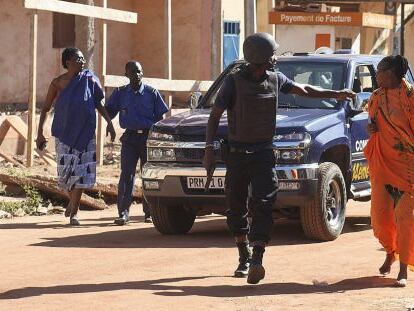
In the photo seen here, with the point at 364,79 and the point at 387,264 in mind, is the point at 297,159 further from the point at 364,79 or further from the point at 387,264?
the point at 364,79

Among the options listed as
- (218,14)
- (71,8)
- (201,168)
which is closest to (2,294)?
(201,168)

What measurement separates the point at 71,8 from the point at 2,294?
877 centimetres

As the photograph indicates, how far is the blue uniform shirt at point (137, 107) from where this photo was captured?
13.2 meters

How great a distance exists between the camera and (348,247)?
37.5ft

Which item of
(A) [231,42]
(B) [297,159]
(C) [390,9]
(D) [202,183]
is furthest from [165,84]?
(C) [390,9]

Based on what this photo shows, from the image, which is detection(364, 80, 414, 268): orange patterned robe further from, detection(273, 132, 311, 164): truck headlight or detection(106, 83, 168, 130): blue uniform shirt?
detection(106, 83, 168, 130): blue uniform shirt

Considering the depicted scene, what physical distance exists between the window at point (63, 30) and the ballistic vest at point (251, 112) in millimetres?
14832

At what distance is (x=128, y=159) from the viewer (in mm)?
13328

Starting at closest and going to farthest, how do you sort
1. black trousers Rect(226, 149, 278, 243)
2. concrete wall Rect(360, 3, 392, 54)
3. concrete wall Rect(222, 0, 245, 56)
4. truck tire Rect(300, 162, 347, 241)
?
black trousers Rect(226, 149, 278, 243) → truck tire Rect(300, 162, 347, 241) → concrete wall Rect(222, 0, 245, 56) → concrete wall Rect(360, 3, 392, 54)

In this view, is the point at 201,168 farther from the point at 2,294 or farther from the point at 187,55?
the point at 187,55

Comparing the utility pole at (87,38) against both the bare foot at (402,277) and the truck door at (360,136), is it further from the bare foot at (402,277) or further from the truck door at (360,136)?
the bare foot at (402,277)

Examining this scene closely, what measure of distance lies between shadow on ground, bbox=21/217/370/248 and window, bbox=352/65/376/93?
1.46 metres

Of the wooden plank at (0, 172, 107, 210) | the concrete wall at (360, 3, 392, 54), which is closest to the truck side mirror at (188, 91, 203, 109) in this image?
the wooden plank at (0, 172, 107, 210)

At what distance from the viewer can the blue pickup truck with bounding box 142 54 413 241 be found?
1142 centimetres
